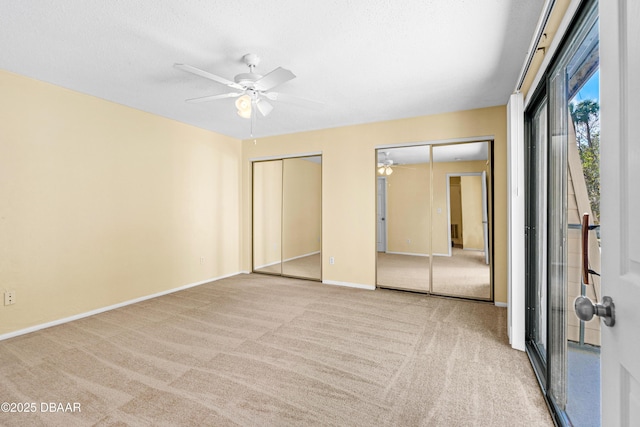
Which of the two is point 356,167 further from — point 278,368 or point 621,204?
point 621,204

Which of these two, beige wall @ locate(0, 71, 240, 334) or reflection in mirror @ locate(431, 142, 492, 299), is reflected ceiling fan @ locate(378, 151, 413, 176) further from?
beige wall @ locate(0, 71, 240, 334)

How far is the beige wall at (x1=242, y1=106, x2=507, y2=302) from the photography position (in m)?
3.87

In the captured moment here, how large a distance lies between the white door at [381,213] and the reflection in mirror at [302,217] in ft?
3.12

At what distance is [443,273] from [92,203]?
4.51 m

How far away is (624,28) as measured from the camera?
683mm

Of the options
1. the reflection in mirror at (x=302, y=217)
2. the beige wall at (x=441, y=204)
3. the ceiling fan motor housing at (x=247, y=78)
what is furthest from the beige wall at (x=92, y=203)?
the beige wall at (x=441, y=204)

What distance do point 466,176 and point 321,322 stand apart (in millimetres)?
2753

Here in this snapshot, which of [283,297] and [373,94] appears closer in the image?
[373,94]

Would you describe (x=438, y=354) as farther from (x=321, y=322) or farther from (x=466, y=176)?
(x=466, y=176)

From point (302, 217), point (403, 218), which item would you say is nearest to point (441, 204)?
point (403, 218)

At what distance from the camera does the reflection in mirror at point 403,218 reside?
165 inches

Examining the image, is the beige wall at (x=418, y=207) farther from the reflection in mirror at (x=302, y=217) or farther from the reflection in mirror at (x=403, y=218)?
the reflection in mirror at (x=302, y=217)

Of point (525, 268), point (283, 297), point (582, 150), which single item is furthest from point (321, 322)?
point (582, 150)

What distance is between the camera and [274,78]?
7.52ft
